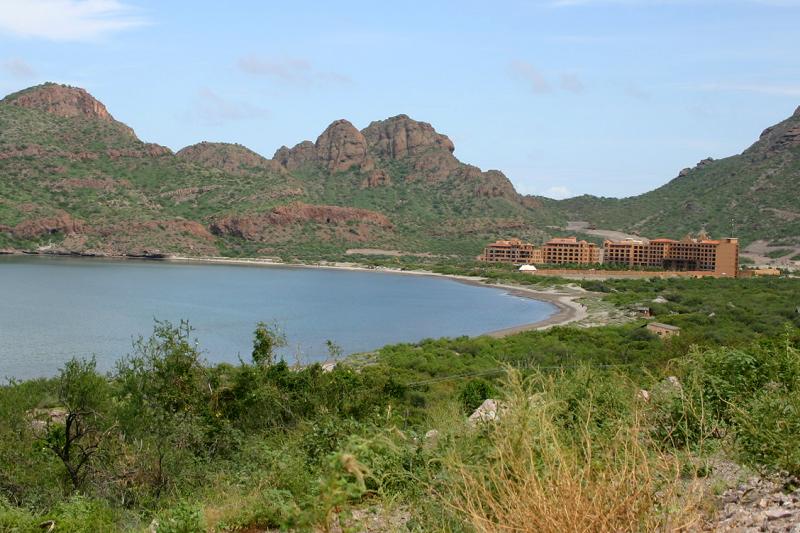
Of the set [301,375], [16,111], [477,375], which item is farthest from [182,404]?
[16,111]

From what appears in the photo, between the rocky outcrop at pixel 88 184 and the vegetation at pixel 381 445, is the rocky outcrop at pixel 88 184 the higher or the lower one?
the higher one

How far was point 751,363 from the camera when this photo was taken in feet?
30.9

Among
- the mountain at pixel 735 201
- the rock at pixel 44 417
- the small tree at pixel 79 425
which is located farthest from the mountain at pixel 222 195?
the small tree at pixel 79 425

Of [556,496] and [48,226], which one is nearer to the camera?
[556,496]

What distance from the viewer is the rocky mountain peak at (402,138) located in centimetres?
18250

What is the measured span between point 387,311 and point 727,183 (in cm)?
9859

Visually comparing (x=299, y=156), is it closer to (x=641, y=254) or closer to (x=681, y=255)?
(x=641, y=254)

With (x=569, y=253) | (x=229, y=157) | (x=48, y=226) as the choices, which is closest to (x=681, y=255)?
(x=569, y=253)

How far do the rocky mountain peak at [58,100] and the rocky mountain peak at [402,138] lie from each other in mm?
64213

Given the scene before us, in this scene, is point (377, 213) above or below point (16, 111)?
below

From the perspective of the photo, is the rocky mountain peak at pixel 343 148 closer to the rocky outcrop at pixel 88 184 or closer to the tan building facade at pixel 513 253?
the rocky outcrop at pixel 88 184

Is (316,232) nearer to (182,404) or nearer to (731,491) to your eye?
(182,404)

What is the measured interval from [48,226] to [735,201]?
112494mm

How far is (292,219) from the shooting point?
5285 inches
